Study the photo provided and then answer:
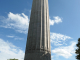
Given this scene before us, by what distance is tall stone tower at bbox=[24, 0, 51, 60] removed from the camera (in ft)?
63.3

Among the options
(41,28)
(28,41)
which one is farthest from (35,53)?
(41,28)

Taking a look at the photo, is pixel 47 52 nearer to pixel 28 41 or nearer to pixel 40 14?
pixel 28 41

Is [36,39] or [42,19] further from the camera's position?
[42,19]

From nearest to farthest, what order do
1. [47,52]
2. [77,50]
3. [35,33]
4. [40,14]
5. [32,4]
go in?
1. [77,50]
2. [47,52]
3. [35,33]
4. [40,14]
5. [32,4]

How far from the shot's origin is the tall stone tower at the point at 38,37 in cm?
1929

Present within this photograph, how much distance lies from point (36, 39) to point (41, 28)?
3076 mm

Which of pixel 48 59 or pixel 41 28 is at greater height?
pixel 41 28

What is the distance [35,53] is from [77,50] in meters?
9.24

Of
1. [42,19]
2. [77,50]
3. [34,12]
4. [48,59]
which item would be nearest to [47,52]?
[48,59]

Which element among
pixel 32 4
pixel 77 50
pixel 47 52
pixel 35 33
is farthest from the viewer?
pixel 32 4

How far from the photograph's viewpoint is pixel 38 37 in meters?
20.7

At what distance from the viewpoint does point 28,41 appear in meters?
21.6

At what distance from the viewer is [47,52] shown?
783 inches

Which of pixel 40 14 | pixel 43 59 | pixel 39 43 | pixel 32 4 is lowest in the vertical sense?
pixel 43 59
